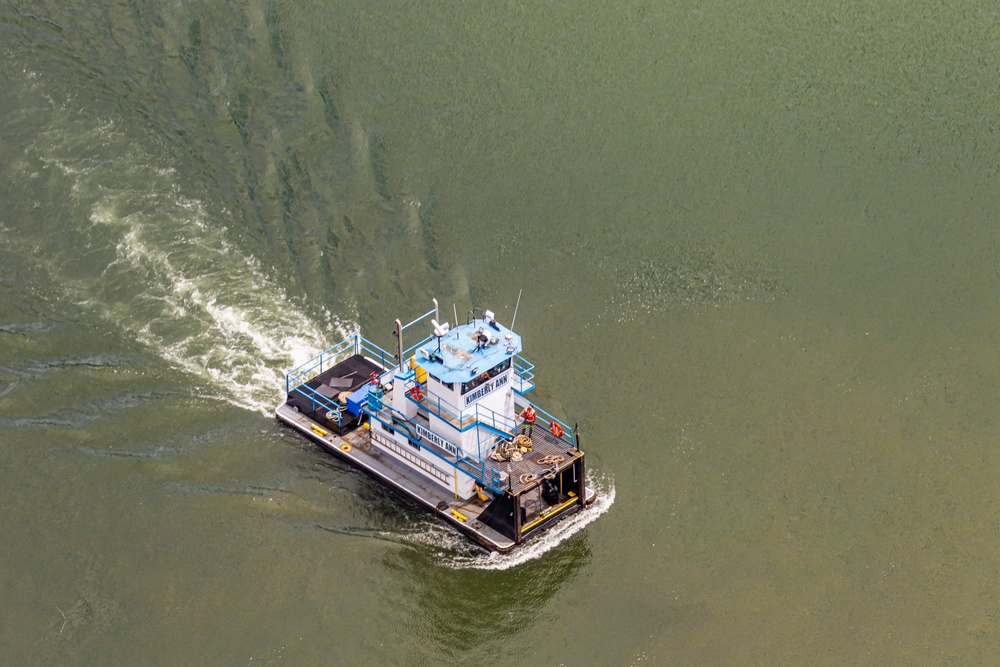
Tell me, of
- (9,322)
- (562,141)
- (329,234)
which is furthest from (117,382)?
(562,141)

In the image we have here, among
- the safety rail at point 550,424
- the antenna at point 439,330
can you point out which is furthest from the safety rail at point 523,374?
the antenna at point 439,330

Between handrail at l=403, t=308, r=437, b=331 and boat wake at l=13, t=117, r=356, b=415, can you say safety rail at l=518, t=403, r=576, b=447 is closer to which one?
handrail at l=403, t=308, r=437, b=331

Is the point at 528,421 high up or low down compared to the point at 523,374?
down

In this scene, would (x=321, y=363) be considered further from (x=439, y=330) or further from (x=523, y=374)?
(x=523, y=374)

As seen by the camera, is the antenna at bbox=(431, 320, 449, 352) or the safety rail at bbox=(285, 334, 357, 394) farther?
the safety rail at bbox=(285, 334, 357, 394)

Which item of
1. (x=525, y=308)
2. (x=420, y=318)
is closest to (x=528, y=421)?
(x=420, y=318)

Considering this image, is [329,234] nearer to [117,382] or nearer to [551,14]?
[117,382]

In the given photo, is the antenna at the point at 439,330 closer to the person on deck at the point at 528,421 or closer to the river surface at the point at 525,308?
the person on deck at the point at 528,421

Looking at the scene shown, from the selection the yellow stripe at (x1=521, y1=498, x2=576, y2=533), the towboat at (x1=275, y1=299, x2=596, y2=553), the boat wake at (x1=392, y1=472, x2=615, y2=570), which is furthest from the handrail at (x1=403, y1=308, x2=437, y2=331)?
the yellow stripe at (x1=521, y1=498, x2=576, y2=533)
